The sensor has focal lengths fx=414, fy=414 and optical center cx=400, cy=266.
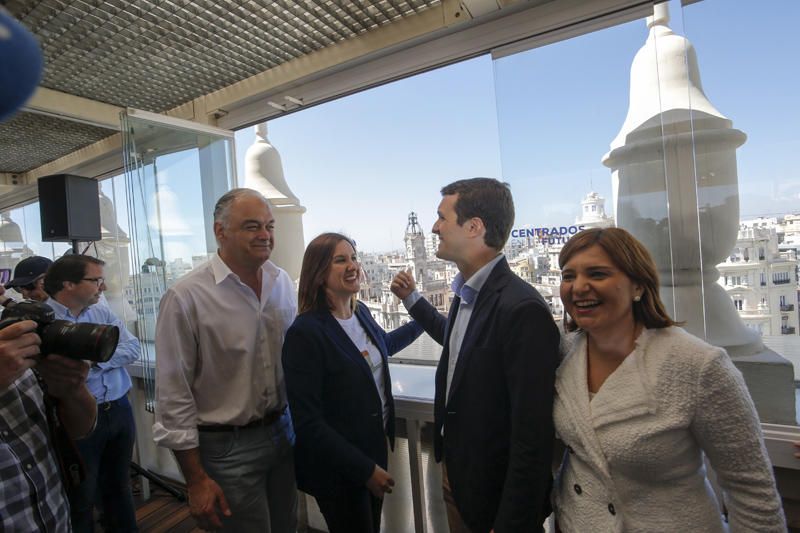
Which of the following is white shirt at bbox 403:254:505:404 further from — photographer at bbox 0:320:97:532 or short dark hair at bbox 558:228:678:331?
photographer at bbox 0:320:97:532

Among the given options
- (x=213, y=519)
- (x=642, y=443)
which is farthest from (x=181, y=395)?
(x=642, y=443)

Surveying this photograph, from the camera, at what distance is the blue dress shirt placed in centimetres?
207

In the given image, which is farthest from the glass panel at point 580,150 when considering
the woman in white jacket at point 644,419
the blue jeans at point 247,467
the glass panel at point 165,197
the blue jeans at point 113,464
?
the blue jeans at point 113,464

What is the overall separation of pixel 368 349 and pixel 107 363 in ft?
5.22

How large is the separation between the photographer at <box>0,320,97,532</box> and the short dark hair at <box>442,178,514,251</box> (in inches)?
42.1

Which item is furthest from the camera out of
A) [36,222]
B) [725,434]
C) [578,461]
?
[36,222]

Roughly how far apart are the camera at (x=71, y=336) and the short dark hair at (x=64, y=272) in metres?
1.38

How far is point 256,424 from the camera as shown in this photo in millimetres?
1450

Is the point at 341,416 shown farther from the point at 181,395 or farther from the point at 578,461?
the point at 578,461

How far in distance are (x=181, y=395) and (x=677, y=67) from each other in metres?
1.98

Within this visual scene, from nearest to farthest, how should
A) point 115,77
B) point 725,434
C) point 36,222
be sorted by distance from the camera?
point 725,434
point 115,77
point 36,222

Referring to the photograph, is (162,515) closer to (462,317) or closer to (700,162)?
(462,317)

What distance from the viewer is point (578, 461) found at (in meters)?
0.99

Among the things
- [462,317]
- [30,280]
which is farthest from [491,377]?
[30,280]
